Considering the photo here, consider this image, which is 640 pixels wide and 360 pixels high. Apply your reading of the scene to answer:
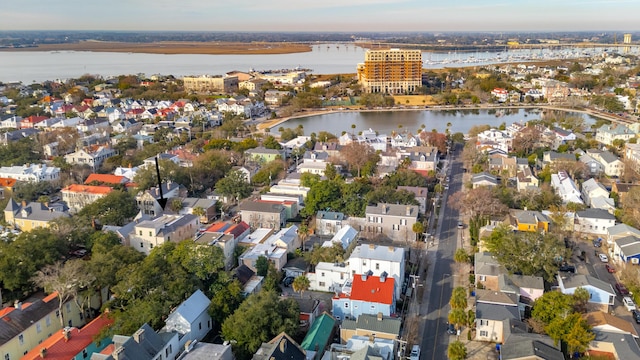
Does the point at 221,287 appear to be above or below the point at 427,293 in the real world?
above

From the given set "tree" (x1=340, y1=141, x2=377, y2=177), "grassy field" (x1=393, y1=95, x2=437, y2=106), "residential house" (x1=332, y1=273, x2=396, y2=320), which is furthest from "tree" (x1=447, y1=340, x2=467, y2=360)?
"grassy field" (x1=393, y1=95, x2=437, y2=106)

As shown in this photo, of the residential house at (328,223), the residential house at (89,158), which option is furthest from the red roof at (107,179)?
the residential house at (328,223)

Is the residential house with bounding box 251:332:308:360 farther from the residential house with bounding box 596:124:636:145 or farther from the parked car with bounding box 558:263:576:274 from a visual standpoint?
the residential house with bounding box 596:124:636:145

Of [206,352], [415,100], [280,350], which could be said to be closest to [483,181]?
[280,350]

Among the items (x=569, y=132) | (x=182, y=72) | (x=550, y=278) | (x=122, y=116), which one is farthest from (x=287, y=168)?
(x=182, y=72)

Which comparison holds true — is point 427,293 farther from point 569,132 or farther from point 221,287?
point 569,132

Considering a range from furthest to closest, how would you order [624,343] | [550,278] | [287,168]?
[287,168] → [550,278] → [624,343]

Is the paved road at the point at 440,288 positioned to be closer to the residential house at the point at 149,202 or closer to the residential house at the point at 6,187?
the residential house at the point at 149,202
